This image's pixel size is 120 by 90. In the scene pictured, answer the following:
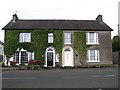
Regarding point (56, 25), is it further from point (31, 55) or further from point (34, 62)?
point (34, 62)

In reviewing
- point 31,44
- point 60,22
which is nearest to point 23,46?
point 31,44

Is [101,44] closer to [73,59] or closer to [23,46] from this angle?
[73,59]

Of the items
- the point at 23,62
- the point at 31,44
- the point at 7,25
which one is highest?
the point at 7,25

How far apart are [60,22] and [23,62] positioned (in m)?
8.33

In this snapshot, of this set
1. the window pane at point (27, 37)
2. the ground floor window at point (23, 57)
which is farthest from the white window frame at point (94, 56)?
the window pane at point (27, 37)

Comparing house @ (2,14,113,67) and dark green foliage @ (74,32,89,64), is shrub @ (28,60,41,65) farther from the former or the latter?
dark green foliage @ (74,32,89,64)

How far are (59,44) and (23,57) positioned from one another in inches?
209

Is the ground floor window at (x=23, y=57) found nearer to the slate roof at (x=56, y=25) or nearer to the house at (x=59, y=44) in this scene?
the house at (x=59, y=44)

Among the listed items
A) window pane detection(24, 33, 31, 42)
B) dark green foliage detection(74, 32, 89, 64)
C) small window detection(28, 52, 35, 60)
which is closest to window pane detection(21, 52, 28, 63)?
small window detection(28, 52, 35, 60)

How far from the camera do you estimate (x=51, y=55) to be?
37781 millimetres

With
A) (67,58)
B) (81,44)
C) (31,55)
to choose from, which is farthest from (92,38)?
(31,55)

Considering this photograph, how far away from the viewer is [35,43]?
37594mm

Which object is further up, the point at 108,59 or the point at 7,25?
the point at 7,25

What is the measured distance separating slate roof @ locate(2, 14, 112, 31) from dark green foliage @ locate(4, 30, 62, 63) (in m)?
0.70
